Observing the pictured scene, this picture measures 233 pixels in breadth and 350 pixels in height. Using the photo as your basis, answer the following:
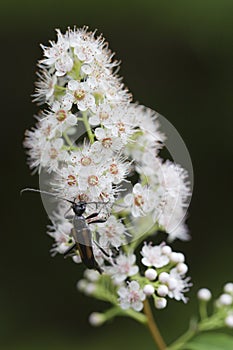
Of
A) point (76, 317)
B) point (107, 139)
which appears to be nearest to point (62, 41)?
point (107, 139)

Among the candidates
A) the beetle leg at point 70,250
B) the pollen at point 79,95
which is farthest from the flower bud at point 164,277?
the pollen at point 79,95

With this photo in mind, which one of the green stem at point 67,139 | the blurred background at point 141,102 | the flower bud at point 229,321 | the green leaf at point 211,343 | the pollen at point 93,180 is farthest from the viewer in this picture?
the blurred background at point 141,102

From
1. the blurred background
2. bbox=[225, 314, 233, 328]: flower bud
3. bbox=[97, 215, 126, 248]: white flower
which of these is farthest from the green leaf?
the blurred background

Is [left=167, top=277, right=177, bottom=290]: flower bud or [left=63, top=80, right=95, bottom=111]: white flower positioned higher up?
[left=63, top=80, right=95, bottom=111]: white flower

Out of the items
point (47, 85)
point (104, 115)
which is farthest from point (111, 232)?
point (47, 85)

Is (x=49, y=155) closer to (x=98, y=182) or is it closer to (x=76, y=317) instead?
(x=98, y=182)

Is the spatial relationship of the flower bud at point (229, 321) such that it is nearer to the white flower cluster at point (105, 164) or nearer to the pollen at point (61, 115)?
the white flower cluster at point (105, 164)

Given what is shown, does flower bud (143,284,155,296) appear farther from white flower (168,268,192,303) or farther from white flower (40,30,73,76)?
white flower (40,30,73,76)
